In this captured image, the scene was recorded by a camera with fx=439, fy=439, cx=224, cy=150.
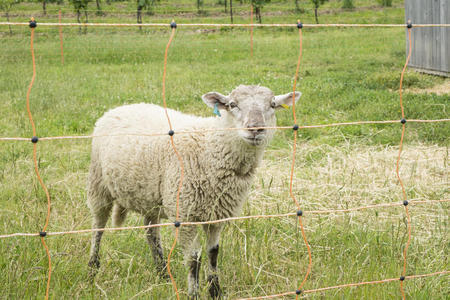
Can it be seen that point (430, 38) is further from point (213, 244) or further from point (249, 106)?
point (213, 244)

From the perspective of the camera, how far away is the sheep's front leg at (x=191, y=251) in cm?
306

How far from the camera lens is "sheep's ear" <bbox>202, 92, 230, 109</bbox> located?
3.21m

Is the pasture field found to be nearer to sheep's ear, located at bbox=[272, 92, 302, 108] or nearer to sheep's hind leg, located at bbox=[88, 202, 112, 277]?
sheep's hind leg, located at bbox=[88, 202, 112, 277]

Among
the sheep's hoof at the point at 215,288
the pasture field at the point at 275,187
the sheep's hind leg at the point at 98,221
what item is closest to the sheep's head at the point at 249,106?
the pasture field at the point at 275,187

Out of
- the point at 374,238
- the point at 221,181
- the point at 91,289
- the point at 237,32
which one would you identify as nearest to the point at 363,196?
the point at 374,238

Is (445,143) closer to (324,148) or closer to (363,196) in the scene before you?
(324,148)

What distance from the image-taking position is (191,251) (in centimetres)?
312

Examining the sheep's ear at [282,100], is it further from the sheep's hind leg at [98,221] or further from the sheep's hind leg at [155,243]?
the sheep's hind leg at [98,221]

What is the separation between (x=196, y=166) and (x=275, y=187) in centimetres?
150

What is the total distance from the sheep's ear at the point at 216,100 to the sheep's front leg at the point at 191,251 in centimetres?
91

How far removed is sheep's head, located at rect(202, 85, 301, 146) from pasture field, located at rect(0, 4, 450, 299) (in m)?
0.71

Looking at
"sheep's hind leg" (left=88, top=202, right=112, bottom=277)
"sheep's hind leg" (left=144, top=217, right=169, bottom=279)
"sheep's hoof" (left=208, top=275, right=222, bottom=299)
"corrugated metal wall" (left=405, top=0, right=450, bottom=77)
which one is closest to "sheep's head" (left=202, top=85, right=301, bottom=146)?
"sheep's hoof" (left=208, top=275, right=222, bottom=299)

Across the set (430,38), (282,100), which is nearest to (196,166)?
(282,100)

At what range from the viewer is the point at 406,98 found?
7672mm
